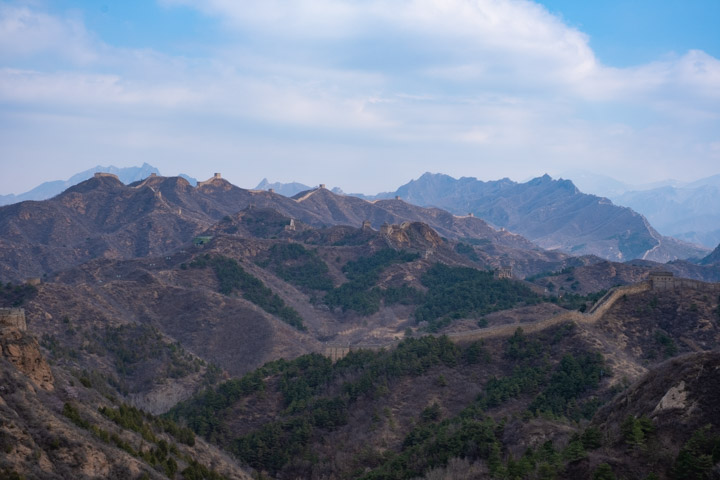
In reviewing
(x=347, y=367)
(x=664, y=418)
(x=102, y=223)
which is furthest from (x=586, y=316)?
(x=102, y=223)

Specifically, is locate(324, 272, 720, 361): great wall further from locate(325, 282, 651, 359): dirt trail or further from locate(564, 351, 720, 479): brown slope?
locate(564, 351, 720, 479): brown slope

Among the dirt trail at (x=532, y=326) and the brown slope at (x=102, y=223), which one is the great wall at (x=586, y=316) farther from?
the brown slope at (x=102, y=223)

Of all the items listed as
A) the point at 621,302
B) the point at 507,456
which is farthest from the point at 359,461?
the point at 621,302

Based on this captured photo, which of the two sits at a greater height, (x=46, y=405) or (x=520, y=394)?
(x=46, y=405)

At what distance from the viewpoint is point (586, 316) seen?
5897 cm

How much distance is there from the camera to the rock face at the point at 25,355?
32.9 meters

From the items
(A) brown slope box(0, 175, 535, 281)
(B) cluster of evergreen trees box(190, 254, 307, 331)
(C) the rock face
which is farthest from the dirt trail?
(A) brown slope box(0, 175, 535, 281)

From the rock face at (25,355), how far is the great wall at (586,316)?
96.2 ft

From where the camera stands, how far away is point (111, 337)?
71.0 meters

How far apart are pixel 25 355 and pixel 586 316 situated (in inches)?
1675

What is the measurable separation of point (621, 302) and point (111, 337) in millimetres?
48205

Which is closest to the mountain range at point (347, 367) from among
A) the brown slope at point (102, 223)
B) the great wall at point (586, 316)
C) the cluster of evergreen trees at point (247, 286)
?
the great wall at point (586, 316)

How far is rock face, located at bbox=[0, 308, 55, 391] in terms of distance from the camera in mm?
32906

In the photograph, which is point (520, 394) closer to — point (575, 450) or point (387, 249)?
point (575, 450)
